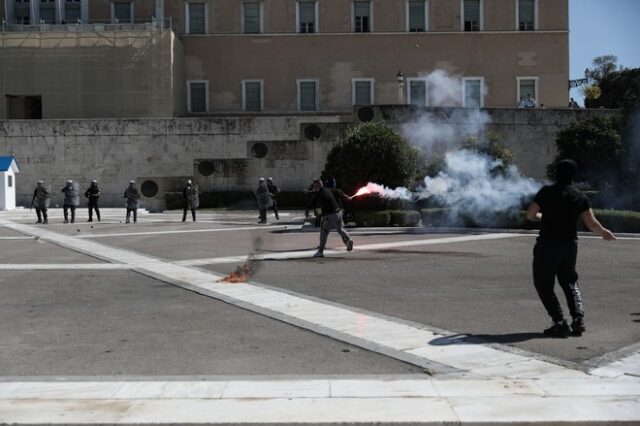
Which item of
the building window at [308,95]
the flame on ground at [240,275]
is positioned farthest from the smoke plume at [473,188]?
the building window at [308,95]

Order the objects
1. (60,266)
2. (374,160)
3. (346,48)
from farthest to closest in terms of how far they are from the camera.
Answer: (346,48) < (374,160) < (60,266)

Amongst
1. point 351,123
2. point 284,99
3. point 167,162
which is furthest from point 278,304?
point 284,99

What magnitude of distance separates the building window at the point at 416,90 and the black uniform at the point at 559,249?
4287 centimetres

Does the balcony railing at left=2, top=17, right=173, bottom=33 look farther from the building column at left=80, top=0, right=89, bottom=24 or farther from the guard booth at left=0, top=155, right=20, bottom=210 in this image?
the guard booth at left=0, top=155, right=20, bottom=210

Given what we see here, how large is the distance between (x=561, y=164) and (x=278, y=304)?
4.40 meters

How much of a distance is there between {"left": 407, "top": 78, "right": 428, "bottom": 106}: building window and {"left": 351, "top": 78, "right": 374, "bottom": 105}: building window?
2595 millimetres

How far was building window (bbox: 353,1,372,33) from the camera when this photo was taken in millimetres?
51125

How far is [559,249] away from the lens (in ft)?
27.9

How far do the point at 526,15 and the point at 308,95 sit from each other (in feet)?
52.4

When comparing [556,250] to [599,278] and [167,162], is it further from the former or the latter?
[167,162]

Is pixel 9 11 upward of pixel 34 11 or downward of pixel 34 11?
upward

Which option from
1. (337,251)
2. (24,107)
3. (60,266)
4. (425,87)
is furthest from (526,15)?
(60,266)

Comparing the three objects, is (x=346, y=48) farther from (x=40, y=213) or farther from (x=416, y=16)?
(x=40, y=213)

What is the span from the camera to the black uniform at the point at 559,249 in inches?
334
